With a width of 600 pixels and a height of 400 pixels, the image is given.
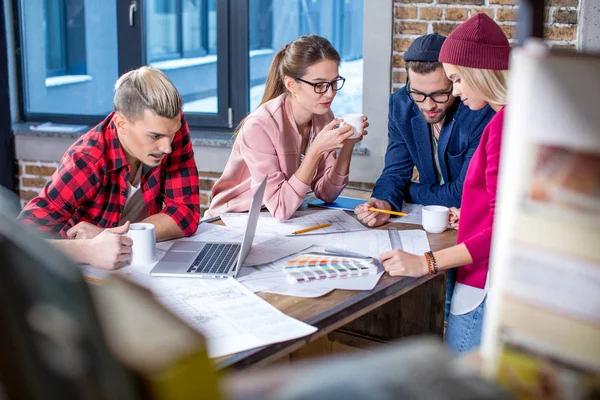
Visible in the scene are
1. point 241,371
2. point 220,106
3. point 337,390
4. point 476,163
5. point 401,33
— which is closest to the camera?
point 337,390

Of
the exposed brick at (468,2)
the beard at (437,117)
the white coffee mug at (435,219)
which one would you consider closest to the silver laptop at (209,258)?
the white coffee mug at (435,219)

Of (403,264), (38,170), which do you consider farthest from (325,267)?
(38,170)

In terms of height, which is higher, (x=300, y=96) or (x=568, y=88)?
(x=568, y=88)

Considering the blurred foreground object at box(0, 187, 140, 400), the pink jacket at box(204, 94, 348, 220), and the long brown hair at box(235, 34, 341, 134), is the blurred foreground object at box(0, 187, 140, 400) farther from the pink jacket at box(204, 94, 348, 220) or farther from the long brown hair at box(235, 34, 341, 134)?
the long brown hair at box(235, 34, 341, 134)

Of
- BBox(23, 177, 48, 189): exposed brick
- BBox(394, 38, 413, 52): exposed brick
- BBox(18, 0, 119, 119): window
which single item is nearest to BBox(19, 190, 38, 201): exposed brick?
BBox(23, 177, 48, 189): exposed brick

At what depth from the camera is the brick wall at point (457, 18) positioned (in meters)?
3.16

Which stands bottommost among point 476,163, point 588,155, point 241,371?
point 241,371

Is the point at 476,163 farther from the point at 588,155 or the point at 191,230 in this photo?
the point at 588,155

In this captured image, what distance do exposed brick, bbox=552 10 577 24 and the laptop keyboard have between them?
1.94m

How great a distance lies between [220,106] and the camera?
13.0ft

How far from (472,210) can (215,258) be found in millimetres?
680

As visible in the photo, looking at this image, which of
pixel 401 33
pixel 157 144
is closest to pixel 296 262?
pixel 157 144

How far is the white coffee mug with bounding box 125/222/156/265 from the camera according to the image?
1813 mm

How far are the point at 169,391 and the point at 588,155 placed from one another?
32 cm
